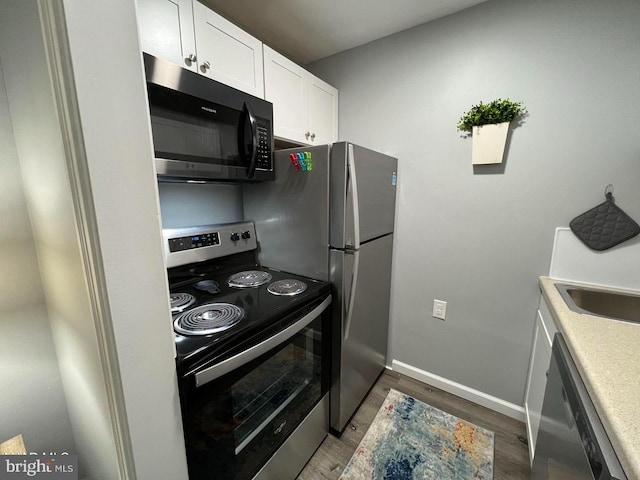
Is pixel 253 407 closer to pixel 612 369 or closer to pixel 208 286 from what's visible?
pixel 208 286

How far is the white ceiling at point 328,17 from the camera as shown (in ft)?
4.72

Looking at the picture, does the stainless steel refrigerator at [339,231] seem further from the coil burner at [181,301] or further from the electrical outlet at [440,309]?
the coil burner at [181,301]

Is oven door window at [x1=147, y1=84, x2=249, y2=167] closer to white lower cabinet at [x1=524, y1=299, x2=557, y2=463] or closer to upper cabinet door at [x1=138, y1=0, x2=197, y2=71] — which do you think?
upper cabinet door at [x1=138, y1=0, x2=197, y2=71]

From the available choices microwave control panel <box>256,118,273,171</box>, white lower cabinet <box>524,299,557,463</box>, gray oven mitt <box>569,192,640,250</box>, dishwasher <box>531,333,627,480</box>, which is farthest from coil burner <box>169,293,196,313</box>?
gray oven mitt <box>569,192,640,250</box>

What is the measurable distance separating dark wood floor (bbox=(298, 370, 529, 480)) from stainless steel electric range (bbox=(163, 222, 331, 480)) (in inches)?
3.7

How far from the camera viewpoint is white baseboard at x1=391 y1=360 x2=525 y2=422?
165 centimetres

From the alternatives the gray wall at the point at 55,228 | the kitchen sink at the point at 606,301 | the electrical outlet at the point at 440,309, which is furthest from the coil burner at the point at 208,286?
the kitchen sink at the point at 606,301

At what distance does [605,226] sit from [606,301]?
1.25 ft

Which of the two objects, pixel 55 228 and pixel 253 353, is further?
pixel 253 353

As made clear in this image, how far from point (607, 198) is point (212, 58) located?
6.78 ft

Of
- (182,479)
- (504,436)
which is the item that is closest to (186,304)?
(182,479)

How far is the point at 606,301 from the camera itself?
4.19 feet

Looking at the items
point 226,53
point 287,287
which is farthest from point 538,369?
point 226,53

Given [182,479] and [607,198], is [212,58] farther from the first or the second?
[607,198]
